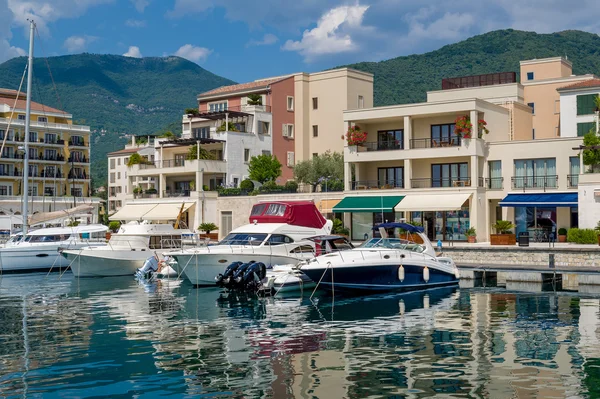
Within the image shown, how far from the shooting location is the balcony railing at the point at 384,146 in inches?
2076

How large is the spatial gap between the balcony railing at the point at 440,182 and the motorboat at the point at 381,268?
15.9 meters

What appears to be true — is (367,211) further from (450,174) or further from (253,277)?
(253,277)

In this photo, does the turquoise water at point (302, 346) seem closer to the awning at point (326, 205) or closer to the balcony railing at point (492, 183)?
the balcony railing at point (492, 183)

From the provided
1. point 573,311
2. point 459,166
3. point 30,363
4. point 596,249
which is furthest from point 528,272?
point 30,363

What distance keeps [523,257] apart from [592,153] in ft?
30.1

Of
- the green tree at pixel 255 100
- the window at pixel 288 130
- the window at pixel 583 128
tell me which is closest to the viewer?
the window at pixel 583 128

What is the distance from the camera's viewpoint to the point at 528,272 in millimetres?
35000

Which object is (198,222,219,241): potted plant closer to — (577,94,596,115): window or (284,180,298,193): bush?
(284,180,298,193): bush

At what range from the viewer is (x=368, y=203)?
5069cm

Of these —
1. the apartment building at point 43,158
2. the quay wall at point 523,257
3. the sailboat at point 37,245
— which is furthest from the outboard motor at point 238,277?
the apartment building at point 43,158

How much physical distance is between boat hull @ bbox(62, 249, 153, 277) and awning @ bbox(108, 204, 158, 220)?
1958cm

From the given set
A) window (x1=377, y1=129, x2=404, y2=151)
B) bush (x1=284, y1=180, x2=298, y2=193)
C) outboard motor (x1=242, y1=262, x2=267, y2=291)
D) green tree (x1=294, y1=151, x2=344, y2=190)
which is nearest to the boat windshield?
outboard motor (x1=242, y1=262, x2=267, y2=291)

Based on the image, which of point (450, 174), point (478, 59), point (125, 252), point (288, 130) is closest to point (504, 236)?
point (450, 174)

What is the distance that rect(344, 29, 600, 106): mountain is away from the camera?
12550cm
